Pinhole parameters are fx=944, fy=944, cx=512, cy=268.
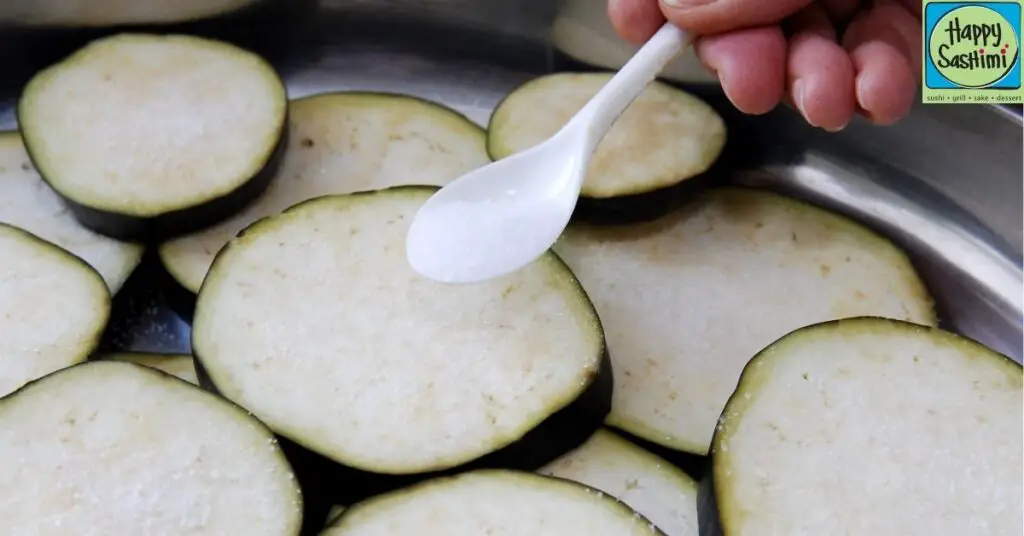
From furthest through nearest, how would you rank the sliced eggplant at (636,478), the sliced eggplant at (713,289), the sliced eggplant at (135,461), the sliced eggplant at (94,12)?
the sliced eggplant at (94,12) < the sliced eggplant at (713,289) < the sliced eggplant at (636,478) < the sliced eggplant at (135,461)

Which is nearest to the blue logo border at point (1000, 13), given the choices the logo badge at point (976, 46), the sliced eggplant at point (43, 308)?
the logo badge at point (976, 46)

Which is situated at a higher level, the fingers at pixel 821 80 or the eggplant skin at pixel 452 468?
the fingers at pixel 821 80

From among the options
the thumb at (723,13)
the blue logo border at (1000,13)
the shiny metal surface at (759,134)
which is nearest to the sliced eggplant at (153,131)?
the shiny metal surface at (759,134)

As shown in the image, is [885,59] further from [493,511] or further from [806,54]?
[493,511]

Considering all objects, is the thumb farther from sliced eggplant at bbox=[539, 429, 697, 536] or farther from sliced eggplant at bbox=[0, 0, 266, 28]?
sliced eggplant at bbox=[0, 0, 266, 28]

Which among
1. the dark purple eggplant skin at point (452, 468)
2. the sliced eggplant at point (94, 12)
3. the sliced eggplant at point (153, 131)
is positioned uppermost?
the sliced eggplant at point (94, 12)

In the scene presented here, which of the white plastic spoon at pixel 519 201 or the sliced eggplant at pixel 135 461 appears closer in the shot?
the sliced eggplant at pixel 135 461

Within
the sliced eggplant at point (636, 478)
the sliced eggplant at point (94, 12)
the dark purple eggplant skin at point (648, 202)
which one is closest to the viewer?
the sliced eggplant at point (636, 478)

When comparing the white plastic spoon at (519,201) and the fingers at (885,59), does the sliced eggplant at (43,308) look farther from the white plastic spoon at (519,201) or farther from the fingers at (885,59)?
the fingers at (885,59)

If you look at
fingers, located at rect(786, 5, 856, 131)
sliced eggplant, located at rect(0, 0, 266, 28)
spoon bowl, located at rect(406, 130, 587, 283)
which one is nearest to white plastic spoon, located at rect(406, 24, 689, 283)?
spoon bowl, located at rect(406, 130, 587, 283)

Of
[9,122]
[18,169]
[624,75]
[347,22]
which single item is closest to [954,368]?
[624,75]
